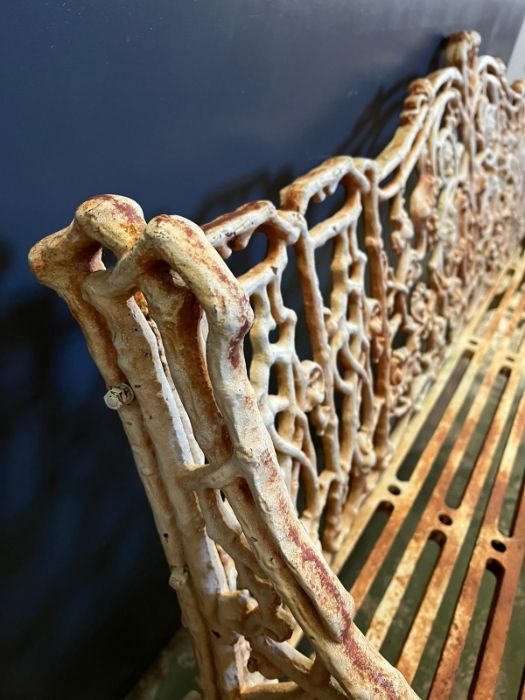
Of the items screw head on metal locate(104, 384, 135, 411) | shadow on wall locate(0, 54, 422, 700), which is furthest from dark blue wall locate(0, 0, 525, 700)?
screw head on metal locate(104, 384, 135, 411)

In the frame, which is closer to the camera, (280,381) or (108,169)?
(108,169)

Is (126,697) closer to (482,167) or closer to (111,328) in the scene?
(111,328)

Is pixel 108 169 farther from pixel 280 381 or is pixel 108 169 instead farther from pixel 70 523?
pixel 70 523

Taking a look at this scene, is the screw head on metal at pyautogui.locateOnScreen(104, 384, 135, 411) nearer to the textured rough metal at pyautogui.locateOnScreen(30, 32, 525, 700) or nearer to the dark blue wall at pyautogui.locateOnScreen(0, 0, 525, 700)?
the textured rough metal at pyautogui.locateOnScreen(30, 32, 525, 700)

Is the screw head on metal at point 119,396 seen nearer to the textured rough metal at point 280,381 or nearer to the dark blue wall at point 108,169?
the textured rough metal at point 280,381

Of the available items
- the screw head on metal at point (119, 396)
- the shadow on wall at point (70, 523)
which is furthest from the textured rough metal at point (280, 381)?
the shadow on wall at point (70, 523)

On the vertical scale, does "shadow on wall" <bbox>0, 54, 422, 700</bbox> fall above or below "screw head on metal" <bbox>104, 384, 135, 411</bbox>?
below

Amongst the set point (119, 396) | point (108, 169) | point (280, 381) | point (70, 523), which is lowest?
point (70, 523)

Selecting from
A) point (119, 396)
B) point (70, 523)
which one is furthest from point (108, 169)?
point (70, 523)
